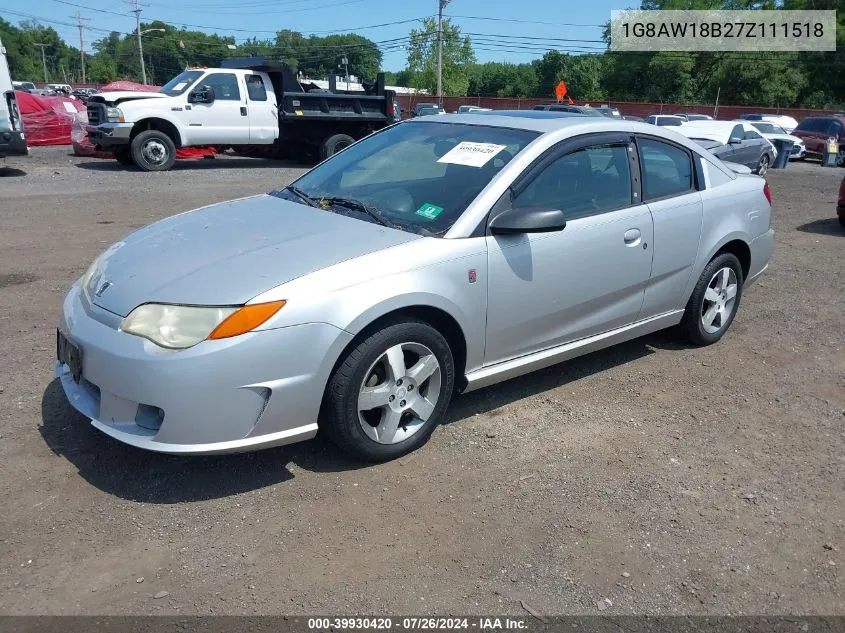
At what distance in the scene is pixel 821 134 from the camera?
25.6 m

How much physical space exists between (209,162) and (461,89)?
60.9 m

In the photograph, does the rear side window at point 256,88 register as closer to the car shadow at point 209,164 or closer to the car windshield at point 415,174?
the car shadow at point 209,164

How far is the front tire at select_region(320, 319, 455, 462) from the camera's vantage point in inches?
129

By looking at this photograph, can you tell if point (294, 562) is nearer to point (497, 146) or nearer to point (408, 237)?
point (408, 237)

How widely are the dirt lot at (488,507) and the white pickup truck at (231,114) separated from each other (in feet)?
35.6

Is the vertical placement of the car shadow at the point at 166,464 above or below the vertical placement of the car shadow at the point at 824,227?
below

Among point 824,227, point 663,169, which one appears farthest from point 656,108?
point 663,169

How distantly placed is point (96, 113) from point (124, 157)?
1191 millimetres

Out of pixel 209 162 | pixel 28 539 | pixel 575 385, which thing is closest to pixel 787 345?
pixel 575 385

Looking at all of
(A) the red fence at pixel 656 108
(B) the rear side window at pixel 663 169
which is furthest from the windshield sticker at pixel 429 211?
(A) the red fence at pixel 656 108

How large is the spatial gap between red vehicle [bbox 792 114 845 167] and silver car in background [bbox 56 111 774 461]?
23.8m

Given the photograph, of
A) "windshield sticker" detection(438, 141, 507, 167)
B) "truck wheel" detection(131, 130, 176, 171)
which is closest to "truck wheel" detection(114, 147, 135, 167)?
"truck wheel" detection(131, 130, 176, 171)

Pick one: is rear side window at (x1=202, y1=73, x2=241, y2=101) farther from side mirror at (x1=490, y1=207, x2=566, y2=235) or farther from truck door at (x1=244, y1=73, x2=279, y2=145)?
side mirror at (x1=490, y1=207, x2=566, y2=235)

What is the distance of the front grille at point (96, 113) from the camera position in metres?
14.4
